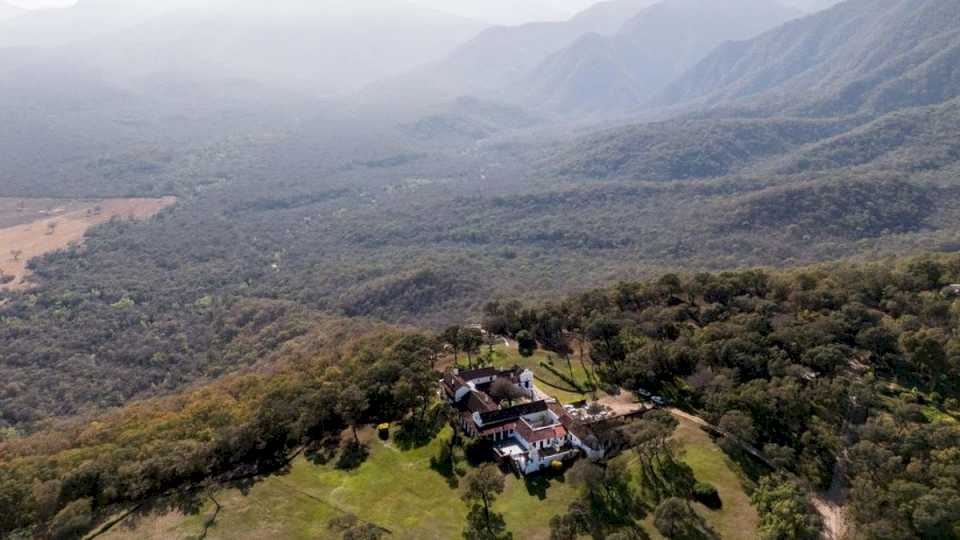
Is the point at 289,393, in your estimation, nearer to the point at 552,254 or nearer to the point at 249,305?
the point at 249,305

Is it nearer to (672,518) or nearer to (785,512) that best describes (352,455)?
(672,518)

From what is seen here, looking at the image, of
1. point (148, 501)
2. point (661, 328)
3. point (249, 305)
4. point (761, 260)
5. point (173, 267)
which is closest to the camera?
point (148, 501)

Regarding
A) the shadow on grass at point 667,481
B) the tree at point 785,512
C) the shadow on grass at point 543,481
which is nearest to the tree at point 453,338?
the shadow on grass at point 543,481

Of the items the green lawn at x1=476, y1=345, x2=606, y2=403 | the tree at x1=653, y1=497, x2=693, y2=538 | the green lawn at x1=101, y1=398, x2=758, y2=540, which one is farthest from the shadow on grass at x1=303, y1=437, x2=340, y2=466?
the tree at x1=653, y1=497, x2=693, y2=538

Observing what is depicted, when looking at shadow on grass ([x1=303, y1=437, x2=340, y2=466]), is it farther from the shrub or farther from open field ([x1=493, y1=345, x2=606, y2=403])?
the shrub

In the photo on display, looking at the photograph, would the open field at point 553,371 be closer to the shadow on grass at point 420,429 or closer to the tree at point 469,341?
the tree at point 469,341

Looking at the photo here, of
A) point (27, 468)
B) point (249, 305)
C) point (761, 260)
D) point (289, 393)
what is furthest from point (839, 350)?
point (249, 305)
